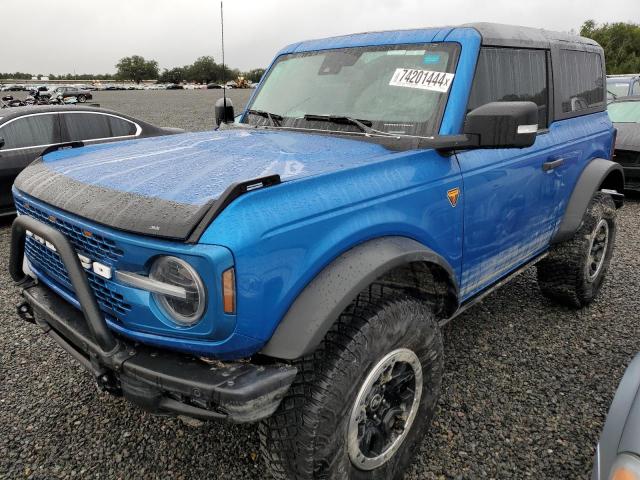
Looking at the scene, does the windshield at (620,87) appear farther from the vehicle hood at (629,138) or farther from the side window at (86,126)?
the side window at (86,126)

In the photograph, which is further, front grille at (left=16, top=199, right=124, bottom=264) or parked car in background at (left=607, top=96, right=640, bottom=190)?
parked car in background at (left=607, top=96, right=640, bottom=190)

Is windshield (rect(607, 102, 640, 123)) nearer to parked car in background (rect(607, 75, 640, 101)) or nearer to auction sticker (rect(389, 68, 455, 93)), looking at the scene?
parked car in background (rect(607, 75, 640, 101))

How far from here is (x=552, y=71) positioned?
11.2 ft

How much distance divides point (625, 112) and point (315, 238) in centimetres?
900

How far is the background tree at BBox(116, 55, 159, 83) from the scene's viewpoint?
360 feet

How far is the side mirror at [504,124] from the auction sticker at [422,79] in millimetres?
414

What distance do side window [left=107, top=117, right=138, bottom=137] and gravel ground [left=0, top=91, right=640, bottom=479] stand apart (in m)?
4.10

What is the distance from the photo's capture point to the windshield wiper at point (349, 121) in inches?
103

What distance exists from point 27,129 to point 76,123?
2.11 feet

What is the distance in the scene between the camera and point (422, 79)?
104 inches

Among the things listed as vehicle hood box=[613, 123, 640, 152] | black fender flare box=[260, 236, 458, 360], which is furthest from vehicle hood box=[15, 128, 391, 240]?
vehicle hood box=[613, 123, 640, 152]

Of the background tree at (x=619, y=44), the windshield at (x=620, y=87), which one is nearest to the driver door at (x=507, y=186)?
the windshield at (x=620, y=87)

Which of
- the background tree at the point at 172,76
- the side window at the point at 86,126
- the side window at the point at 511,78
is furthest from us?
the background tree at the point at 172,76

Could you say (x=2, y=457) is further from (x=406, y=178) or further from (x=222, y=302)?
(x=406, y=178)
